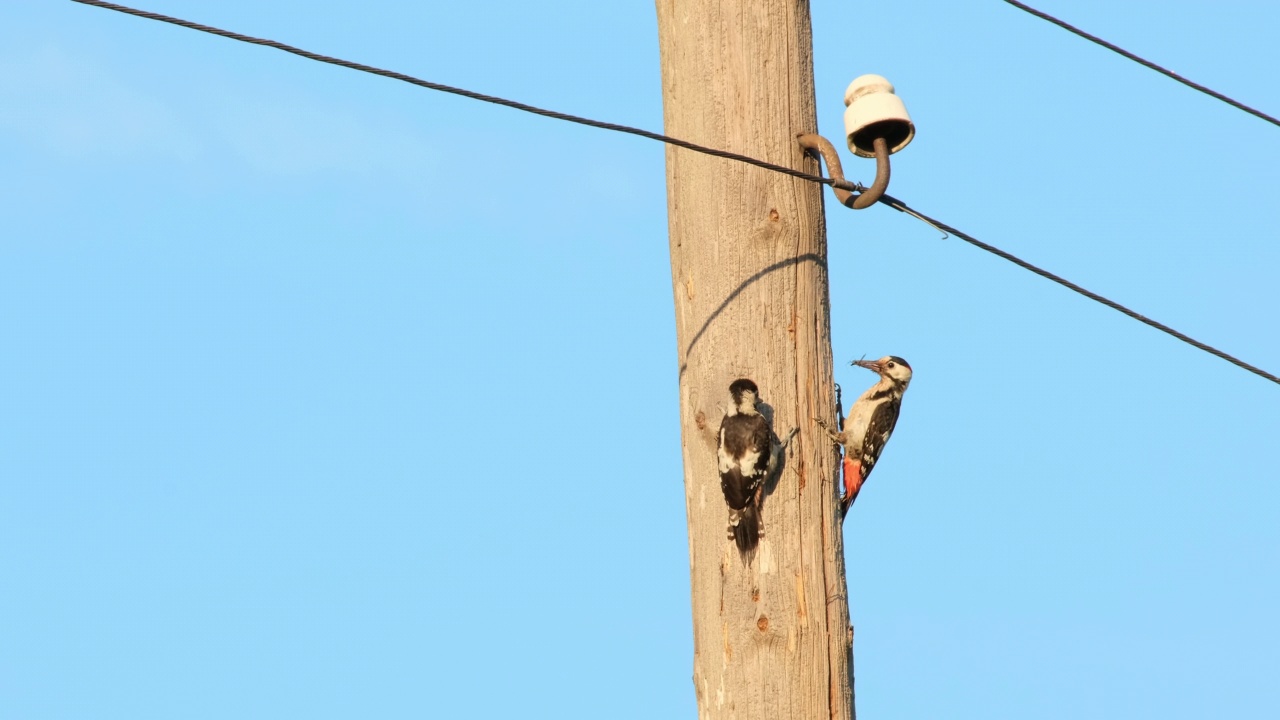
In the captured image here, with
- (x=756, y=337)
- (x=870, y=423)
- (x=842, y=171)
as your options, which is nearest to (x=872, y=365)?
(x=870, y=423)

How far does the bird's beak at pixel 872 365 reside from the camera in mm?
8383

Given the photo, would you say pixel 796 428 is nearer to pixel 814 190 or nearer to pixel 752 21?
pixel 814 190

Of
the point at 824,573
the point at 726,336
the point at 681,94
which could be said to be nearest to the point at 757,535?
the point at 824,573

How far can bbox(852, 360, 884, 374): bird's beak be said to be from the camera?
8.38 metres

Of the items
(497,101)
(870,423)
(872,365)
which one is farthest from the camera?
(872,365)

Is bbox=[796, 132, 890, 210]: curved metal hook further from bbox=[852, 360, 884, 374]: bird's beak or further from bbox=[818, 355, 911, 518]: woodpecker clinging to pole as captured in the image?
bbox=[852, 360, 884, 374]: bird's beak

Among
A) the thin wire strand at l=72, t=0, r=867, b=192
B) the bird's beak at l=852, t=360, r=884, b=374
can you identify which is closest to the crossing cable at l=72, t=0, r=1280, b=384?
the thin wire strand at l=72, t=0, r=867, b=192

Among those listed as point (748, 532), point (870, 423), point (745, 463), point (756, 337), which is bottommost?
point (748, 532)

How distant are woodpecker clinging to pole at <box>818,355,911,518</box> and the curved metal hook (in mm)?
839

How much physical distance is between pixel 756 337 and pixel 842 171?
0.76 meters

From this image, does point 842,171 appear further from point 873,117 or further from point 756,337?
point 756,337

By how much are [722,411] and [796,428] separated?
0.25 meters

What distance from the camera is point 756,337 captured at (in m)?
4.97

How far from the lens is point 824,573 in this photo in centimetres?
484
